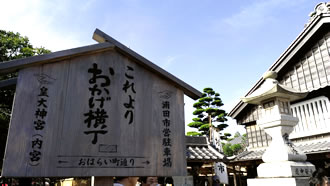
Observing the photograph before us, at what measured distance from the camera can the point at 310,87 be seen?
11.0m

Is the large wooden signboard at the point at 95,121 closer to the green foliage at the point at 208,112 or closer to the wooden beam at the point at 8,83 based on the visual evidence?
the wooden beam at the point at 8,83

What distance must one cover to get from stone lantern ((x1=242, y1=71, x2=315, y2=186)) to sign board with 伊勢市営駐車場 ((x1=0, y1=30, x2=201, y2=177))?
1.98 meters

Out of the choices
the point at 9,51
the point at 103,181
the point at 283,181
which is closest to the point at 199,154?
the point at 283,181

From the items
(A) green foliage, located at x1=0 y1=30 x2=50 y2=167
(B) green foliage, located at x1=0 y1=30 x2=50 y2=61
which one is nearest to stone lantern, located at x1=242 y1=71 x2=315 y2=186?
(A) green foliage, located at x1=0 y1=30 x2=50 y2=167

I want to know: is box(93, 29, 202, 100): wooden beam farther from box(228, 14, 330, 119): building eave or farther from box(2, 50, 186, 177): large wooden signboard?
box(228, 14, 330, 119): building eave

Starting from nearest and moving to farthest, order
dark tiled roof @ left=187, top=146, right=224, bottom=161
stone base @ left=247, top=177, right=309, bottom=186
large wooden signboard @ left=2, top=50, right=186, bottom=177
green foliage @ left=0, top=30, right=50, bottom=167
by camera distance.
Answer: large wooden signboard @ left=2, top=50, right=186, bottom=177, stone base @ left=247, top=177, right=309, bottom=186, dark tiled roof @ left=187, top=146, right=224, bottom=161, green foliage @ left=0, top=30, right=50, bottom=167

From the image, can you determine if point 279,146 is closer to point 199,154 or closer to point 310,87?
point 199,154

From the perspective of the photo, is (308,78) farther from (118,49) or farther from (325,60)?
(118,49)

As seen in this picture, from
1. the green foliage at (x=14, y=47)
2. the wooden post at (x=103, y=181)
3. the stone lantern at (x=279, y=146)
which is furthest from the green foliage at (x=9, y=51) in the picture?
the stone lantern at (x=279, y=146)

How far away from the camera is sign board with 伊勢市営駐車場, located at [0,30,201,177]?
3482 millimetres

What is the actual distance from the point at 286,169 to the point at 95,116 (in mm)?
3867

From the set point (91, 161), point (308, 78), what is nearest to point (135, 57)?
point (91, 161)

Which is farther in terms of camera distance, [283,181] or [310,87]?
[310,87]

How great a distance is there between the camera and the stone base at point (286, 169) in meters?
4.23
